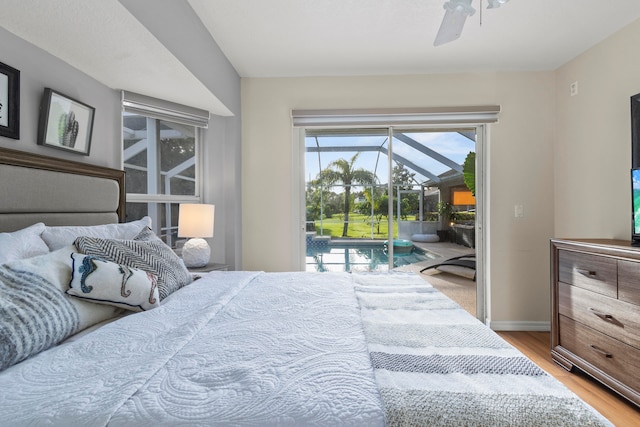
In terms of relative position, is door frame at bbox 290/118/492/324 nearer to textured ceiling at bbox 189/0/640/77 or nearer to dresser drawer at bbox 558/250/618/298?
textured ceiling at bbox 189/0/640/77

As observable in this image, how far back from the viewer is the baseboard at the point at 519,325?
3223 mm

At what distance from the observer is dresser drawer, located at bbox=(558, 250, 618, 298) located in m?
2.07

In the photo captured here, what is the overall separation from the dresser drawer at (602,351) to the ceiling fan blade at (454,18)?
208cm

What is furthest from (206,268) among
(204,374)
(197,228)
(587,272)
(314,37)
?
(587,272)

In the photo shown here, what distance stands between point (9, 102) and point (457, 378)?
2136mm

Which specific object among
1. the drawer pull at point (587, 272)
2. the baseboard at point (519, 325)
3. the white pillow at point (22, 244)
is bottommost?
the baseboard at point (519, 325)

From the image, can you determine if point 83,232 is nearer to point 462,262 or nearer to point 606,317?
point 606,317

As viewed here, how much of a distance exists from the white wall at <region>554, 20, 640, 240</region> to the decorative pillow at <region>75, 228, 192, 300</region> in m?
3.09

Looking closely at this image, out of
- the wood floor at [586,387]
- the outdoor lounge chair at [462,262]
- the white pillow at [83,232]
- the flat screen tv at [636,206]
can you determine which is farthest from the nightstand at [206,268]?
the flat screen tv at [636,206]

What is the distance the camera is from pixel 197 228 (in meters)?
2.68

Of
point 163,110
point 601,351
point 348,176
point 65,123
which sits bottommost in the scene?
point 601,351

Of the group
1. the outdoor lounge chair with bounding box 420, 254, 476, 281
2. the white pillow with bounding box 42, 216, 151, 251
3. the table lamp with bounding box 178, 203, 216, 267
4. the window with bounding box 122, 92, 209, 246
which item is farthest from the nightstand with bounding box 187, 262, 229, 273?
the outdoor lounge chair with bounding box 420, 254, 476, 281

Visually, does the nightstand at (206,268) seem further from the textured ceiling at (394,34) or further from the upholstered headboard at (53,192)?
the textured ceiling at (394,34)

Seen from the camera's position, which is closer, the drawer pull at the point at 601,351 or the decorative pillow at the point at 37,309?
the decorative pillow at the point at 37,309
